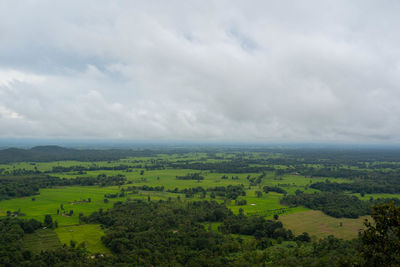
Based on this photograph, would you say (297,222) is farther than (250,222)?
Yes

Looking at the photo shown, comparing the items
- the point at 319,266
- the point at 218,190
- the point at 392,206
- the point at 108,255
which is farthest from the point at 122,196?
the point at 392,206

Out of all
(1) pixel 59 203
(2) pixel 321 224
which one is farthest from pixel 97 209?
(2) pixel 321 224

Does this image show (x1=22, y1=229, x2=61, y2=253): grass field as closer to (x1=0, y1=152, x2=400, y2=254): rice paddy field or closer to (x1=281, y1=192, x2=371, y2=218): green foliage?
(x1=0, y1=152, x2=400, y2=254): rice paddy field

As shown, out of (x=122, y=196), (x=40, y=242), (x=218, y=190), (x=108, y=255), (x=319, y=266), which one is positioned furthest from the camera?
(x=218, y=190)

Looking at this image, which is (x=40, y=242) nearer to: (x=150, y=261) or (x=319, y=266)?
(x=150, y=261)

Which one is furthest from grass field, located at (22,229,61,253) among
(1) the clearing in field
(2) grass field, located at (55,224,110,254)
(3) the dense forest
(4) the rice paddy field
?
(1) the clearing in field

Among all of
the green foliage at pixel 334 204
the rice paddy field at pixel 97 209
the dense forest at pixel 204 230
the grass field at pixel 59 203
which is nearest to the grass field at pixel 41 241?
the rice paddy field at pixel 97 209

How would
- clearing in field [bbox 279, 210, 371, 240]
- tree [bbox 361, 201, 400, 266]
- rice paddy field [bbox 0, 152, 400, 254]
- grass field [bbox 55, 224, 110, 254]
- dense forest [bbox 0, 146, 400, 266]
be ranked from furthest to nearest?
clearing in field [bbox 279, 210, 371, 240] < rice paddy field [bbox 0, 152, 400, 254] < grass field [bbox 55, 224, 110, 254] < dense forest [bbox 0, 146, 400, 266] < tree [bbox 361, 201, 400, 266]

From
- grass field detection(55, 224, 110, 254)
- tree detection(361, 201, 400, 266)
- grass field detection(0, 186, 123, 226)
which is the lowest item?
grass field detection(0, 186, 123, 226)
